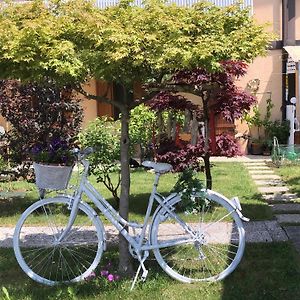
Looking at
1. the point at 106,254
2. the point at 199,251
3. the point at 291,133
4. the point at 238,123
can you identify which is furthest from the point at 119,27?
the point at 238,123

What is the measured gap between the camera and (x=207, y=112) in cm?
682

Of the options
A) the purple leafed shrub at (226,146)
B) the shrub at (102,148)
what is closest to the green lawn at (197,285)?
the shrub at (102,148)

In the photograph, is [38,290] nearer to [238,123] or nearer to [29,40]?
[29,40]

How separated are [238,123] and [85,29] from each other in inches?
438

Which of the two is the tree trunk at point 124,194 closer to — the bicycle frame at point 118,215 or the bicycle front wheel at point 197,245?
the bicycle frame at point 118,215

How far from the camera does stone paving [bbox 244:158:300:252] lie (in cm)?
594

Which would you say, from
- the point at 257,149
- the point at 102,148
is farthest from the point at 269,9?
the point at 102,148

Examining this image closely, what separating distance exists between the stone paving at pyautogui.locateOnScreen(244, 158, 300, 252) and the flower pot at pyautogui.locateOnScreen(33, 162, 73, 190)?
8.02ft

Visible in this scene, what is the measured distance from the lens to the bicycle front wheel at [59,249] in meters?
4.42

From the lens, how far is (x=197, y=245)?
4402 millimetres

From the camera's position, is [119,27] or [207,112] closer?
[119,27]

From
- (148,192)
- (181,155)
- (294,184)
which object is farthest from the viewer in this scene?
(294,184)

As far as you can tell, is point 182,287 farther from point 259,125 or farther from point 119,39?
point 259,125

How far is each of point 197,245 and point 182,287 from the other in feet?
1.23
